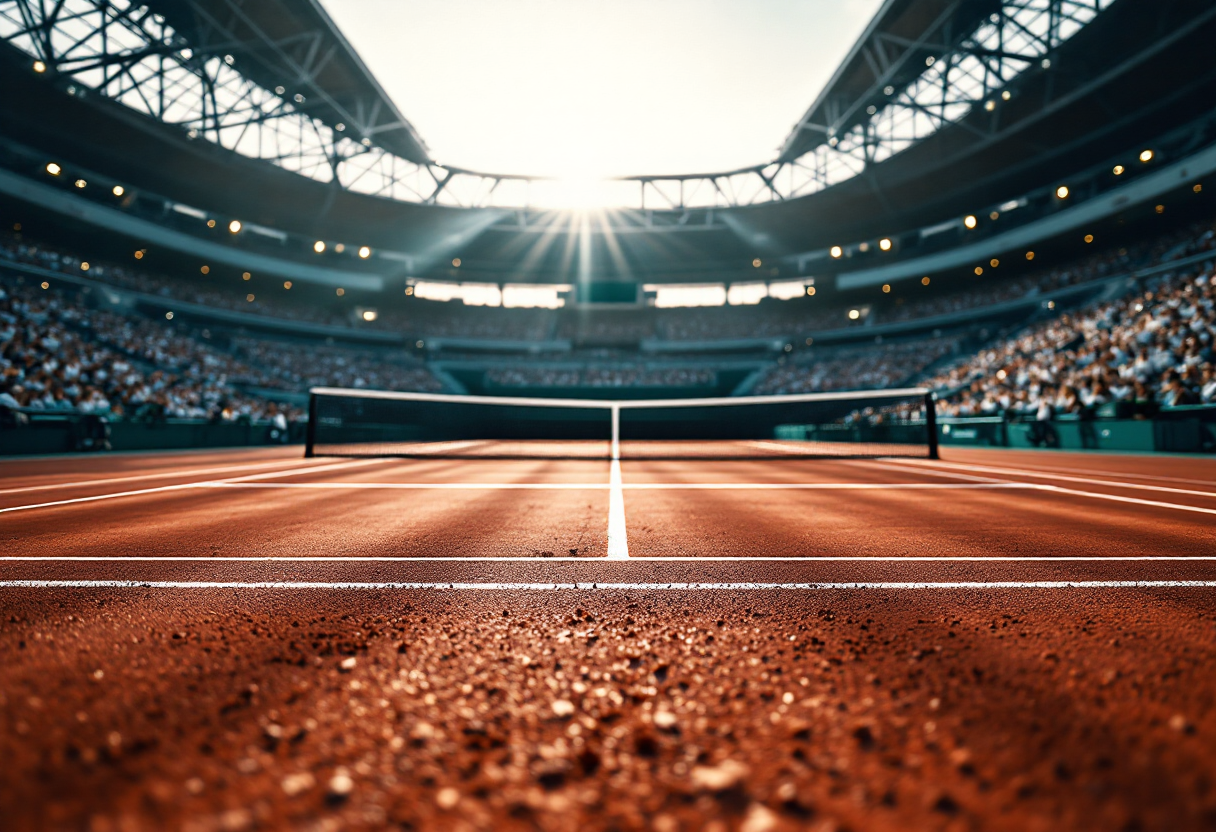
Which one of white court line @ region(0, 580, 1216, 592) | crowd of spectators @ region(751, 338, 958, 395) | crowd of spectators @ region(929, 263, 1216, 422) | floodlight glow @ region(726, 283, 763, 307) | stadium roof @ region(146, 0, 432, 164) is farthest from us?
floodlight glow @ region(726, 283, 763, 307)

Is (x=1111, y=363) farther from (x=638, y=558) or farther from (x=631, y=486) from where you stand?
(x=638, y=558)

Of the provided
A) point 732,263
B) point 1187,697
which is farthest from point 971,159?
point 1187,697

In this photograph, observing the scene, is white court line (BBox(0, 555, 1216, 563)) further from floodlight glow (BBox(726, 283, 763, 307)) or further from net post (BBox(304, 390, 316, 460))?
floodlight glow (BBox(726, 283, 763, 307))

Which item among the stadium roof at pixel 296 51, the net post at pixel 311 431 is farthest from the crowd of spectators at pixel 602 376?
the net post at pixel 311 431

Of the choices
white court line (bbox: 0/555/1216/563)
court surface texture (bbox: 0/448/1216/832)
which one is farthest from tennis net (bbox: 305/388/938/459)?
court surface texture (bbox: 0/448/1216/832)

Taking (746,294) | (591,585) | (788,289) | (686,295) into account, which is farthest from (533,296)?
(591,585)

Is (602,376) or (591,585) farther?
(602,376)

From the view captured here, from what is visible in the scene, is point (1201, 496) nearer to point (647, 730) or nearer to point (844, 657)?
point (844, 657)

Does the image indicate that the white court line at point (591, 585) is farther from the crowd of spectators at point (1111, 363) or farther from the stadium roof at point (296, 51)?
the stadium roof at point (296, 51)
